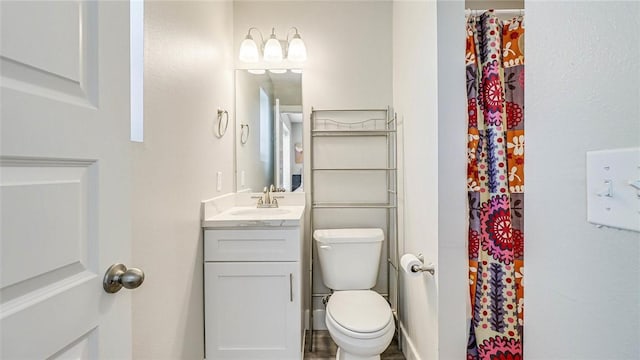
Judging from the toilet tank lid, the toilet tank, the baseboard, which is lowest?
the baseboard

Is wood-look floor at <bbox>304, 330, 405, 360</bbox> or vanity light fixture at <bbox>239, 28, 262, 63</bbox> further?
vanity light fixture at <bbox>239, 28, 262, 63</bbox>

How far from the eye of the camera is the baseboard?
1669 millimetres

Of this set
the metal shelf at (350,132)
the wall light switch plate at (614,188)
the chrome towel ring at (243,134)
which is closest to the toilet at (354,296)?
the metal shelf at (350,132)

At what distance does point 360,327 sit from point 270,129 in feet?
4.99

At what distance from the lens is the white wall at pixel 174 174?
3.47 ft

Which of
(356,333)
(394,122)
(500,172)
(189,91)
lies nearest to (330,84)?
(394,122)

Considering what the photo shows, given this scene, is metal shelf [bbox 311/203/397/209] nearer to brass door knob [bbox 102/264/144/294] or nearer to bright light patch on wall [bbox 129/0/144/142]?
bright light patch on wall [bbox 129/0/144/142]

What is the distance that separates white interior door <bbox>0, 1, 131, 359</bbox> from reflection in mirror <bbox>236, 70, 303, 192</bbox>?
1543mm

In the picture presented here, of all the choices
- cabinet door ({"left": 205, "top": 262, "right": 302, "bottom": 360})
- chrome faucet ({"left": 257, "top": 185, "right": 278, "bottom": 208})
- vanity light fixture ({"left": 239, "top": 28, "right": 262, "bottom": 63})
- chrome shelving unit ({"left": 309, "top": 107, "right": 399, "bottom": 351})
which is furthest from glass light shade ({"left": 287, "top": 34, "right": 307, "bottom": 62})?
cabinet door ({"left": 205, "top": 262, "right": 302, "bottom": 360})

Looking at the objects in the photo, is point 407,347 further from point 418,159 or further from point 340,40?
point 340,40

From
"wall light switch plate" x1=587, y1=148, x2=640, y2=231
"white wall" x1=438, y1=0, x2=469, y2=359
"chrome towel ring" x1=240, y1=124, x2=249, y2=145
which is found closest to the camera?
"wall light switch plate" x1=587, y1=148, x2=640, y2=231

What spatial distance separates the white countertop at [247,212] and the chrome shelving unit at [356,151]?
7.8 inches

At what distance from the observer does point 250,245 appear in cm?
162

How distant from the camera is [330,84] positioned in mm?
2252
